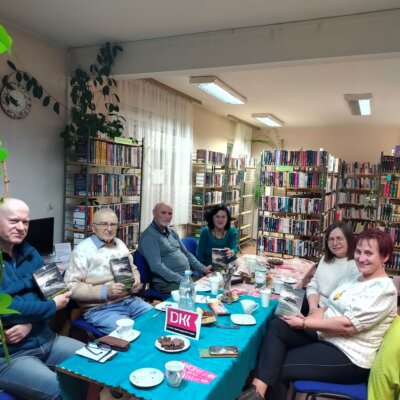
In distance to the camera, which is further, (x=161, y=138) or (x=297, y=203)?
(x=297, y=203)

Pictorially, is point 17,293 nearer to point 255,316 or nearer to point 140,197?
point 255,316

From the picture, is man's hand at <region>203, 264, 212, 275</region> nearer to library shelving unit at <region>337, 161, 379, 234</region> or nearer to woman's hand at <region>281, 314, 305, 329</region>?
woman's hand at <region>281, 314, 305, 329</region>

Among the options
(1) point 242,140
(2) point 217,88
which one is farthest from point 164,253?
(1) point 242,140

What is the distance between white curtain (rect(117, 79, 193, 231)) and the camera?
454 centimetres

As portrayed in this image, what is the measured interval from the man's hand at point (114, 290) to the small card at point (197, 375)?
0.98 metres

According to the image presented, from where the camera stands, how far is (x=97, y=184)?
3.68m

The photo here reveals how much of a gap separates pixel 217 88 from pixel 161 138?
1242 mm

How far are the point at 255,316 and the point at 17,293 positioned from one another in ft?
4.45

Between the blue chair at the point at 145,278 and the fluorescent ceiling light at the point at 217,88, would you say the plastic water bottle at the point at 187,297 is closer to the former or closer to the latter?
the blue chair at the point at 145,278

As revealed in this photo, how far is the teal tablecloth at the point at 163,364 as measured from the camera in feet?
4.28

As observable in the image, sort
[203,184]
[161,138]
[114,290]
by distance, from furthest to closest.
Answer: [203,184] → [161,138] → [114,290]

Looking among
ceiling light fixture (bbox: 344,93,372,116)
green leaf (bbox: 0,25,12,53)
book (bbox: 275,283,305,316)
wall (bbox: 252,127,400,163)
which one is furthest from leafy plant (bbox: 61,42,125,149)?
wall (bbox: 252,127,400,163)

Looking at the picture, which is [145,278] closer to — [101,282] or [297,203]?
[101,282]

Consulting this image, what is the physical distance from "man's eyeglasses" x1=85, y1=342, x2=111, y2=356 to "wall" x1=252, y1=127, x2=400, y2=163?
719cm
